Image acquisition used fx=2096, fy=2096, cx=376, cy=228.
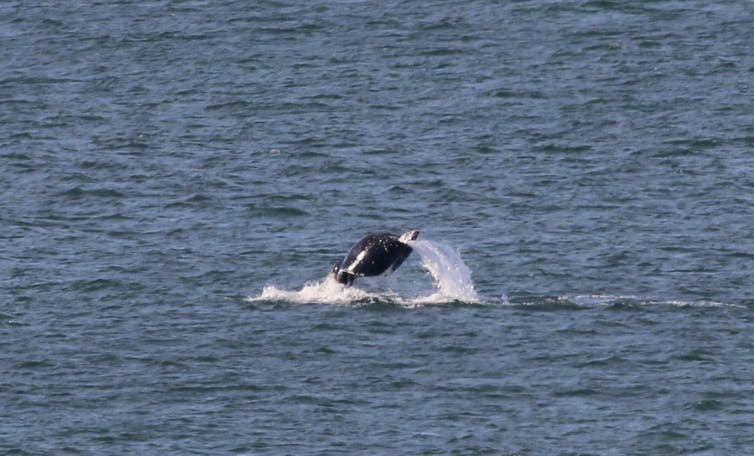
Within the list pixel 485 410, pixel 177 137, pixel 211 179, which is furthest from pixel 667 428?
pixel 177 137

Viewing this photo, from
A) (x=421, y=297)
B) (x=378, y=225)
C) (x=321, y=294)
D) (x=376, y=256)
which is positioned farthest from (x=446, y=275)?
(x=378, y=225)

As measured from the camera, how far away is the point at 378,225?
49.5 metres

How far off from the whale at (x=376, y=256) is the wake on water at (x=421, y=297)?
0.80 feet

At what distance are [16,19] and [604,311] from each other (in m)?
43.7

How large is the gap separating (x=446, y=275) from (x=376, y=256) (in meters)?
2.01

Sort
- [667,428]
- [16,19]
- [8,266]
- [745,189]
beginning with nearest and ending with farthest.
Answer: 1. [667,428]
2. [8,266]
3. [745,189]
4. [16,19]

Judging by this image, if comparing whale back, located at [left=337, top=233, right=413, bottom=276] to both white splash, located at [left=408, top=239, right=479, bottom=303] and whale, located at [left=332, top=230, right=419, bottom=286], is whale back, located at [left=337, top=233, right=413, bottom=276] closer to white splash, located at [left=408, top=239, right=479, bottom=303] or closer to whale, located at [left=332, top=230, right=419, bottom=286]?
whale, located at [left=332, top=230, right=419, bottom=286]

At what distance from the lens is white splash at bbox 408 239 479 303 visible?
139ft

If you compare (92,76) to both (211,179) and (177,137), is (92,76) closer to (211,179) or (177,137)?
(177,137)

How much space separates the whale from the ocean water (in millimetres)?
612

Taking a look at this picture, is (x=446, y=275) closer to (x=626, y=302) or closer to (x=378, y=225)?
(x=626, y=302)

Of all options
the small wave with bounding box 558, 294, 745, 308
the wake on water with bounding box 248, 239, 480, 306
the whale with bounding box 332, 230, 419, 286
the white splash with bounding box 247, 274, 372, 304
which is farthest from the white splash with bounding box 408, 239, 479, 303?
the small wave with bounding box 558, 294, 745, 308

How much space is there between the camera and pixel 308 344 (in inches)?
1542

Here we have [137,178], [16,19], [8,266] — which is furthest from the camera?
[16,19]
